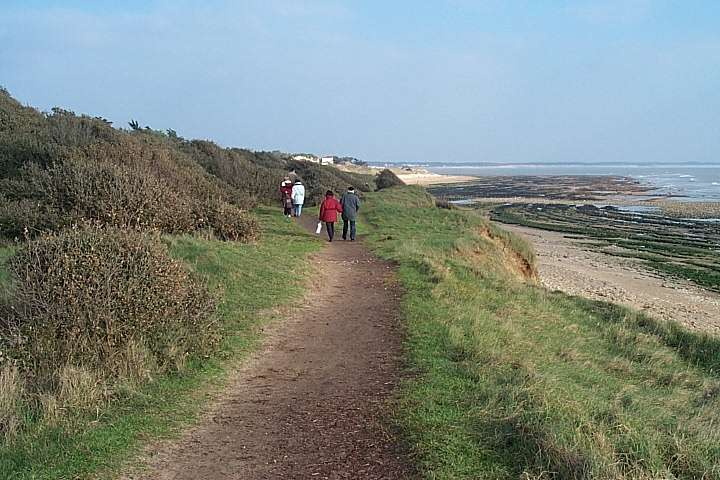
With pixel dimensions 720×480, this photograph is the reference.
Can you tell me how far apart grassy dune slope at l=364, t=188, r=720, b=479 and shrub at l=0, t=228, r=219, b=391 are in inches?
112

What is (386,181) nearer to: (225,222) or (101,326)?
(225,222)

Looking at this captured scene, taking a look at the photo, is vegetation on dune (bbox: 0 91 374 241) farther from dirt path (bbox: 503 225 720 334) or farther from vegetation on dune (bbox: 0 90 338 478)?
dirt path (bbox: 503 225 720 334)

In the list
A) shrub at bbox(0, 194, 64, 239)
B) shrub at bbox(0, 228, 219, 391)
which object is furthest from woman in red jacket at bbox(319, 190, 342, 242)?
shrub at bbox(0, 228, 219, 391)

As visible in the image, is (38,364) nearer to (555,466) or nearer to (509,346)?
(555,466)

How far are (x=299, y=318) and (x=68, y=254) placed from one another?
3.56 metres

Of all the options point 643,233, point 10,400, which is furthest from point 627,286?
point 10,400

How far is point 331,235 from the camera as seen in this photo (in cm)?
1734

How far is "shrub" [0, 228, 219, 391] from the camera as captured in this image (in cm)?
635

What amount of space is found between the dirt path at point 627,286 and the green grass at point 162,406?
12169mm

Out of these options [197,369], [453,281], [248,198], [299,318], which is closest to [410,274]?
[453,281]

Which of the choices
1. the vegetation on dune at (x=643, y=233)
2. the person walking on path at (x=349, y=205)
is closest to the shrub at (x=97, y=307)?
the person walking on path at (x=349, y=205)

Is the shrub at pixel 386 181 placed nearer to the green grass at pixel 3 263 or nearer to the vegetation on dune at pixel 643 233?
the vegetation on dune at pixel 643 233

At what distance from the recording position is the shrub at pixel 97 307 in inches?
250

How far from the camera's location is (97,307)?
6.62 metres
